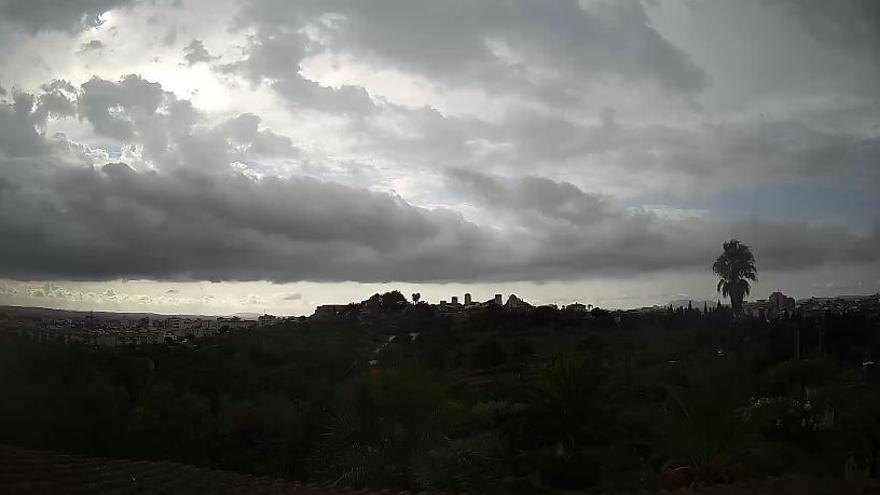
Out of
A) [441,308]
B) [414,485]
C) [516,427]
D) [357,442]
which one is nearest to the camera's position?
[414,485]

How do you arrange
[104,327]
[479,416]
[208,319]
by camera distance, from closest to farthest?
[479,416] → [104,327] → [208,319]

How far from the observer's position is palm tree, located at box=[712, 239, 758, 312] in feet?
172

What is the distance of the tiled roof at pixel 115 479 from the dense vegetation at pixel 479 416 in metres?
6.07

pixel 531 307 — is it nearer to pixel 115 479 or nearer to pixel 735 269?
pixel 735 269

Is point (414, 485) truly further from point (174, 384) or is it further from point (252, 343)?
point (252, 343)

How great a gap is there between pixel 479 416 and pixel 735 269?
32503 mm

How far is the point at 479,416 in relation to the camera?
28.4 meters

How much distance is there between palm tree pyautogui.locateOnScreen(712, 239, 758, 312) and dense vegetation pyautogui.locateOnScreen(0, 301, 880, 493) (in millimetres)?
11222

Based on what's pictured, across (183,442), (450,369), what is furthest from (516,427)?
(450,369)

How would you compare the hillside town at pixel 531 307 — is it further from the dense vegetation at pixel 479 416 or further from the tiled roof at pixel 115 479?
the tiled roof at pixel 115 479

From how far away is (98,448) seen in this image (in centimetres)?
1752

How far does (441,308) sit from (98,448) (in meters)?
67.0

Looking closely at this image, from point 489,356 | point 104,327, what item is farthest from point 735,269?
point 104,327

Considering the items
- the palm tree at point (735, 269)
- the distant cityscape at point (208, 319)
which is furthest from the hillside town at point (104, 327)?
the palm tree at point (735, 269)
